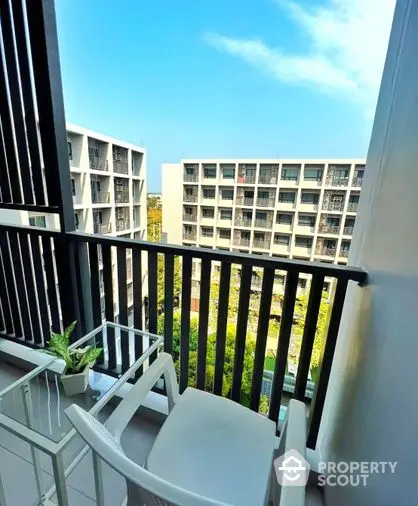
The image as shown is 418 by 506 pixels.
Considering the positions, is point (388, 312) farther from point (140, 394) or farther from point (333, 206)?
point (333, 206)

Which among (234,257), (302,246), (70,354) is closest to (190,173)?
(302,246)

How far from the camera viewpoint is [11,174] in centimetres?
145

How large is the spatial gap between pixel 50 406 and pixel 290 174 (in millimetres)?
2659

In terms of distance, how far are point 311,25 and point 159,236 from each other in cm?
197

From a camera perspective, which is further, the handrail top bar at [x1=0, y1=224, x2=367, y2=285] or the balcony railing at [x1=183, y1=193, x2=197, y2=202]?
the balcony railing at [x1=183, y1=193, x2=197, y2=202]

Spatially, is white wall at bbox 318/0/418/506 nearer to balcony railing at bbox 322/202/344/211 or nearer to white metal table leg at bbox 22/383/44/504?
balcony railing at bbox 322/202/344/211

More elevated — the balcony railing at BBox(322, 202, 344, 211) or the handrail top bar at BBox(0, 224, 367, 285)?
the balcony railing at BBox(322, 202, 344, 211)

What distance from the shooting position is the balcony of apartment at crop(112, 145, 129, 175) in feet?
13.0

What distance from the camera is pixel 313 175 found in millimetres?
2414

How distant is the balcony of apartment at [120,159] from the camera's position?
3.96 meters

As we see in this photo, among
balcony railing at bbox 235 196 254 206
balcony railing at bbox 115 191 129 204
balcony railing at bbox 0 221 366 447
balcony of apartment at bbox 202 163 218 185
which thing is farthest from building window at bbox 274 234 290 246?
balcony railing at bbox 115 191 129 204

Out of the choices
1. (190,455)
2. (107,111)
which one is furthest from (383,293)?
(107,111)

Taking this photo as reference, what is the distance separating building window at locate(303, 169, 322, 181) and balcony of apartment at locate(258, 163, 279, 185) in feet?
1.41

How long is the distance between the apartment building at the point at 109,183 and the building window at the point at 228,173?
1.08m
